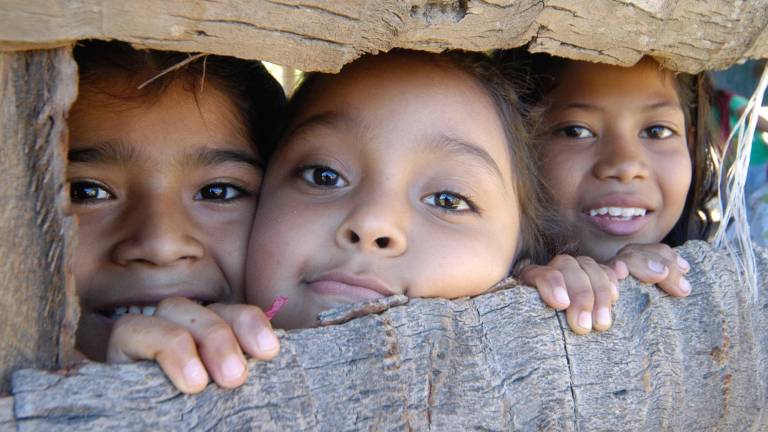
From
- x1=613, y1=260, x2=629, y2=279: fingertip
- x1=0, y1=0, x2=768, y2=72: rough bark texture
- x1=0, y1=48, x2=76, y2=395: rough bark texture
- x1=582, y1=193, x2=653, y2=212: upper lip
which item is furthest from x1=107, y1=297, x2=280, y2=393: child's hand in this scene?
x1=582, y1=193, x2=653, y2=212: upper lip

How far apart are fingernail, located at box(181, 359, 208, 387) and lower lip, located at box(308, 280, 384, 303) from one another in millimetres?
628

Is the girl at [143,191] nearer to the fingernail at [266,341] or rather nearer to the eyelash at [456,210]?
the eyelash at [456,210]

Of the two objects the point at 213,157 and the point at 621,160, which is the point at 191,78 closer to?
the point at 213,157

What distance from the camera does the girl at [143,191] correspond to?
1847 mm

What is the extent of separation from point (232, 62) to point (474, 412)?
125cm

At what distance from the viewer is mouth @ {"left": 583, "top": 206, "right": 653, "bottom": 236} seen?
273cm

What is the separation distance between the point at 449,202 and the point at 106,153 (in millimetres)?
826

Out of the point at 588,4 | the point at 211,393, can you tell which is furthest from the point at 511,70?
the point at 211,393

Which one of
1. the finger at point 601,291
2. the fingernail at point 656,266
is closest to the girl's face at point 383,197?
the finger at point 601,291

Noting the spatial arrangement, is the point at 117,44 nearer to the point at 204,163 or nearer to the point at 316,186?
the point at 204,163

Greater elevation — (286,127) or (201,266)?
(286,127)

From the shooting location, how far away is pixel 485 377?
1.46m

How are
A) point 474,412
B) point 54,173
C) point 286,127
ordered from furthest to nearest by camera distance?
1. point 286,127
2. point 474,412
3. point 54,173

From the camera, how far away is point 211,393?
46.3 inches
